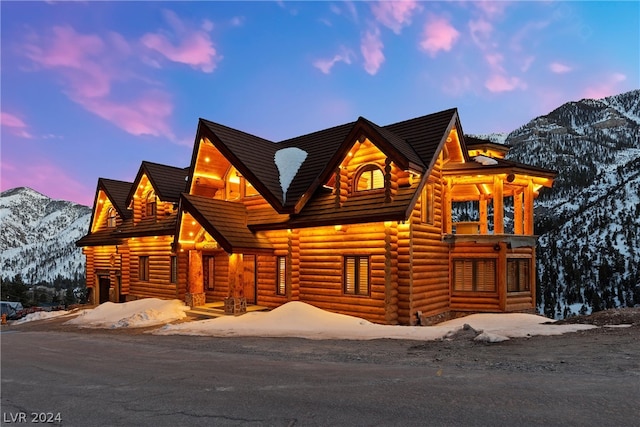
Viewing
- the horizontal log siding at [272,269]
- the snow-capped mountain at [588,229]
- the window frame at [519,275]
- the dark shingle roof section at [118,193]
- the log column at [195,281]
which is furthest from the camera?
the snow-capped mountain at [588,229]

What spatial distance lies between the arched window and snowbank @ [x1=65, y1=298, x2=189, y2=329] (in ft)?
32.0

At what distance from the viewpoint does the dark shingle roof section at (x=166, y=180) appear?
2483 cm

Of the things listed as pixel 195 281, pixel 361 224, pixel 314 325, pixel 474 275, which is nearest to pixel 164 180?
pixel 195 281

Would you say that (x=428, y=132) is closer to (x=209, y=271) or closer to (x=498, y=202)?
(x=498, y=202)

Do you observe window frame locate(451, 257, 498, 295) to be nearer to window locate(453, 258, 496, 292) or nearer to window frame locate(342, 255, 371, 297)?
window locate(453, 258, 496, 292)

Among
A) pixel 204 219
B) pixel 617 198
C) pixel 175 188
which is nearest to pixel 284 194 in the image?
pixel 204 219

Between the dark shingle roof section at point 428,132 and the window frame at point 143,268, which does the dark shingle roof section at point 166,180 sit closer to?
the window frame at point 143,268

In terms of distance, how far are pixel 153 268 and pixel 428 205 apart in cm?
1704

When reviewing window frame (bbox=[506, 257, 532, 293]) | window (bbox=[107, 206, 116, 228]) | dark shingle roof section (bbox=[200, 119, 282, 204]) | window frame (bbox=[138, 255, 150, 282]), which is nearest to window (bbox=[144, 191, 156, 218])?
window frame (bbox=[138, 255, 150, 282])

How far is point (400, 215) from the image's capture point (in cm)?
1439

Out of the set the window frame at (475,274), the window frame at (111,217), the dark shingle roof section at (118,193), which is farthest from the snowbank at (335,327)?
the window frame at (111,217)

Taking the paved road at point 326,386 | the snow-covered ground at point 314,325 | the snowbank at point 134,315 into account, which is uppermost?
the paved road at point 326,386

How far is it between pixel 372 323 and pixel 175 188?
53.7 ft

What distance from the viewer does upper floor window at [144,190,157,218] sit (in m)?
26.3
